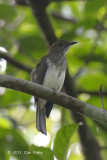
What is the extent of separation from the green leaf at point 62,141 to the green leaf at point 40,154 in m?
0.13

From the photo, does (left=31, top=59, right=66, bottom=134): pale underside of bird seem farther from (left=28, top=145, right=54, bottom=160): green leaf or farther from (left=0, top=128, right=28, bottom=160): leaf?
(left=28, top=145, right=54, bottom=160): green leaf

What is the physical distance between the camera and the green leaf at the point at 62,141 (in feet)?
8.87

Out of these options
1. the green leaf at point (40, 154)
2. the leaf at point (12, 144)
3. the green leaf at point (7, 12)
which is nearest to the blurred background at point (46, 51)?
the green leaf at point (7, 12)

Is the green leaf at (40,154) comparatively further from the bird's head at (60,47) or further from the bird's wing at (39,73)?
the bird's head at (60,47)

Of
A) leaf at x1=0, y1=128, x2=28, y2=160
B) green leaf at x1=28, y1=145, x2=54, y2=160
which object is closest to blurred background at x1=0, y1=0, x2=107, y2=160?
leaf at x1=0, y1=128, x2=28, y2=160

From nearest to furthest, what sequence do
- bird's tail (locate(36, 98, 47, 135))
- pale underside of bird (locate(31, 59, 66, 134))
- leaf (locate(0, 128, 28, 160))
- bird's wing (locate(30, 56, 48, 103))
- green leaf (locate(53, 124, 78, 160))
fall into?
green leaf (locate(53, 124, 78, 160))
leaf (locate(0, 128, 28, 160))
bird's tail (locate(36, 98, 47, 135))
pale underside of bird (locate(31, 59, 66, 134))
bird's wing (locate(30, 56, 48, 103))

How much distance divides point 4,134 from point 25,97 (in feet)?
5.66

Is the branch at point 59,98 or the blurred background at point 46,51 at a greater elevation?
the blurred background at point 46,51

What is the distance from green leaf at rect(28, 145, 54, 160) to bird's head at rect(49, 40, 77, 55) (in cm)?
266

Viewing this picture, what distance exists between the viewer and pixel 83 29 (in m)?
5.01

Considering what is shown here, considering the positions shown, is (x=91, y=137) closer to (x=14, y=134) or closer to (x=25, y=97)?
(x=25, y=97)

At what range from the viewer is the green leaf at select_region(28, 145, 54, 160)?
99.3 inches

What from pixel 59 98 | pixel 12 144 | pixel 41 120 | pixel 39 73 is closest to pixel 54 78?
pixel 39 73

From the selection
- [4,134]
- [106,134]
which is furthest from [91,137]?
[4,134]
